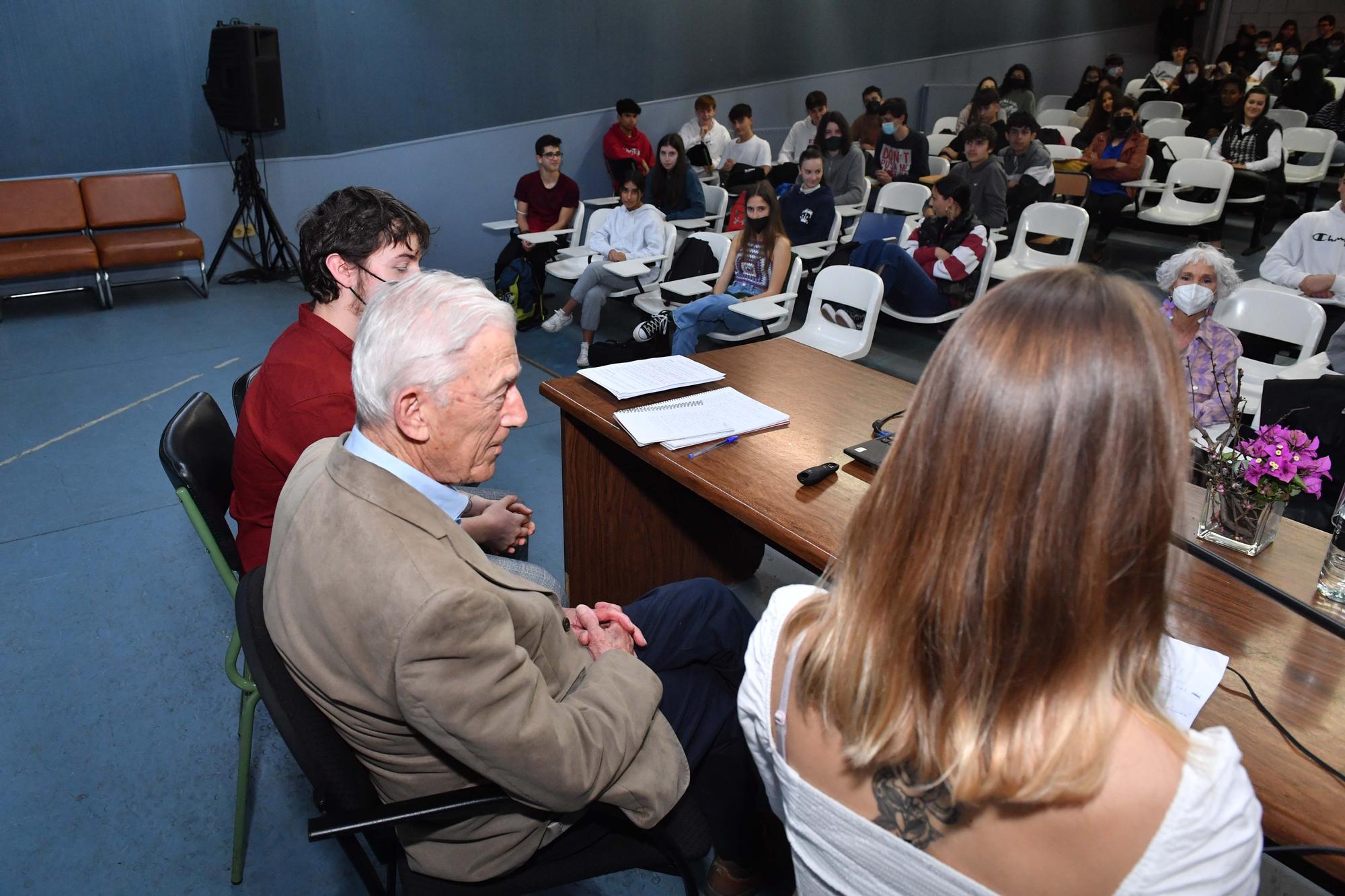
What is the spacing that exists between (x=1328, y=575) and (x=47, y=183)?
6.84 meters

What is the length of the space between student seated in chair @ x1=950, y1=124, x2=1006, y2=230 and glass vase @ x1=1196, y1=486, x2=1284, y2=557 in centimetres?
435

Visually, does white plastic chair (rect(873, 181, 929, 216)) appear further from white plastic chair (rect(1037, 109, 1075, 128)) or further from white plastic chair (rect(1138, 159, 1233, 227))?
white plastic chair (rect(1037, 109, 1075, 128))

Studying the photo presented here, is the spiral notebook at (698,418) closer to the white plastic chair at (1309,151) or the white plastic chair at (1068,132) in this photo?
the white plastic chair at (1309,151)

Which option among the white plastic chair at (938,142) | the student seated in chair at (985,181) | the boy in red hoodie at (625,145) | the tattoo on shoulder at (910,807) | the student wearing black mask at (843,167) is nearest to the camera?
the tattoo on shoulder at (910,807)

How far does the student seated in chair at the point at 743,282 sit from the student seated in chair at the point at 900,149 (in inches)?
102

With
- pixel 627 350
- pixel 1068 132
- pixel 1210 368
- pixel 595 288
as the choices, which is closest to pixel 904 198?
pixel 595 288

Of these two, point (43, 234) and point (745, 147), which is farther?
point (745, 147)

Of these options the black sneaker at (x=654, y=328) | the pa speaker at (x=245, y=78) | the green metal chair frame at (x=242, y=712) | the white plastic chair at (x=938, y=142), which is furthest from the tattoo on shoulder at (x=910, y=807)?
the white plastic chair at (x=938, y=142)

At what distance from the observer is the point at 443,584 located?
1.11 meters

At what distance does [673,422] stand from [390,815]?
1.12 metres

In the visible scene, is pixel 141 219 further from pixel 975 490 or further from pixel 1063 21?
pixel 1063 21

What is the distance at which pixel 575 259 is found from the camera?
19.0 ft

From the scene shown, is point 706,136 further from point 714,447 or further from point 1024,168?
point 714,447

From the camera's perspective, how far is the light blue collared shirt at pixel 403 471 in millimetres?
1282
